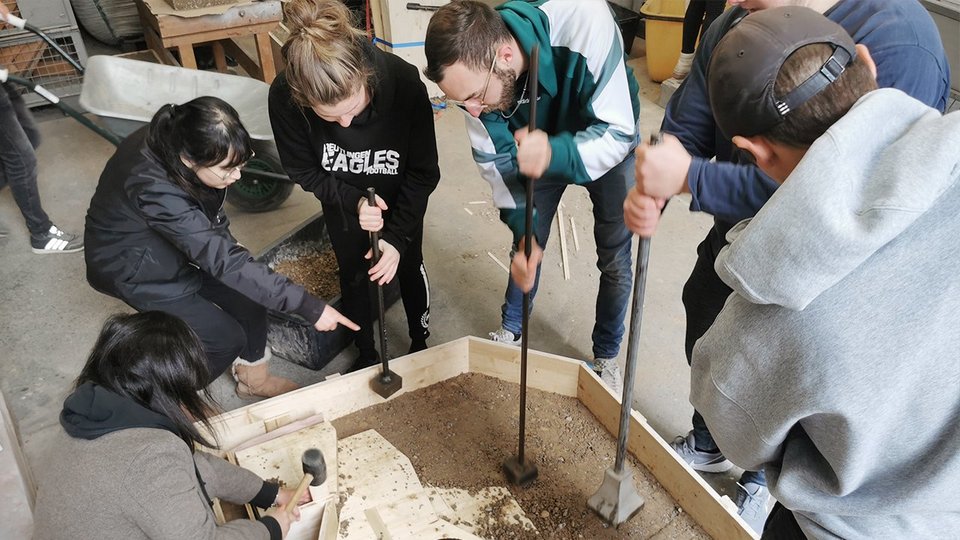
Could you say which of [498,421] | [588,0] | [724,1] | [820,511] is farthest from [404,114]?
[724,1]

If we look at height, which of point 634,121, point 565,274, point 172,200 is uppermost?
point 634,121

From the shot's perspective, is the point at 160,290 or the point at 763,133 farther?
the point at 160,290

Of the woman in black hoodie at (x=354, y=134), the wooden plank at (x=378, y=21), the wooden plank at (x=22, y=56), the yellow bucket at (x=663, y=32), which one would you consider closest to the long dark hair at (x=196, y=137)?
the woman in black hoodie at (x=354, y=134)

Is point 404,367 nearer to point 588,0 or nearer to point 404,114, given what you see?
point 404,114

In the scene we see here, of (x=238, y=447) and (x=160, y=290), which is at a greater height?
(x=160, y=290)

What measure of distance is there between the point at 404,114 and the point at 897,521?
5.12 feet

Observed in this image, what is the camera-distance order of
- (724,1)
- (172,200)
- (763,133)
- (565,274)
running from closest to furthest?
(763,133)
(172,200)
(565,274)
(724,1)

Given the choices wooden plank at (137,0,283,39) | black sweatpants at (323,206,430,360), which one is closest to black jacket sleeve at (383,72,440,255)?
black sweatpants at (323,206,430,360)

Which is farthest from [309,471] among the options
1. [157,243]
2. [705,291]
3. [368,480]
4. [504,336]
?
[705,291]

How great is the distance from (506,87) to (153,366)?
3.38ft

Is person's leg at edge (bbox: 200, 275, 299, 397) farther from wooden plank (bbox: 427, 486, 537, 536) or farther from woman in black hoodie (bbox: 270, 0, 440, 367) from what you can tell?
wooden plank (bbox: 427, 486, 537, 536)

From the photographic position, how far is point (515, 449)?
7.14 ft

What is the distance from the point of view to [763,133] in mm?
930

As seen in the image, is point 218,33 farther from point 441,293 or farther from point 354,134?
point 354,134
